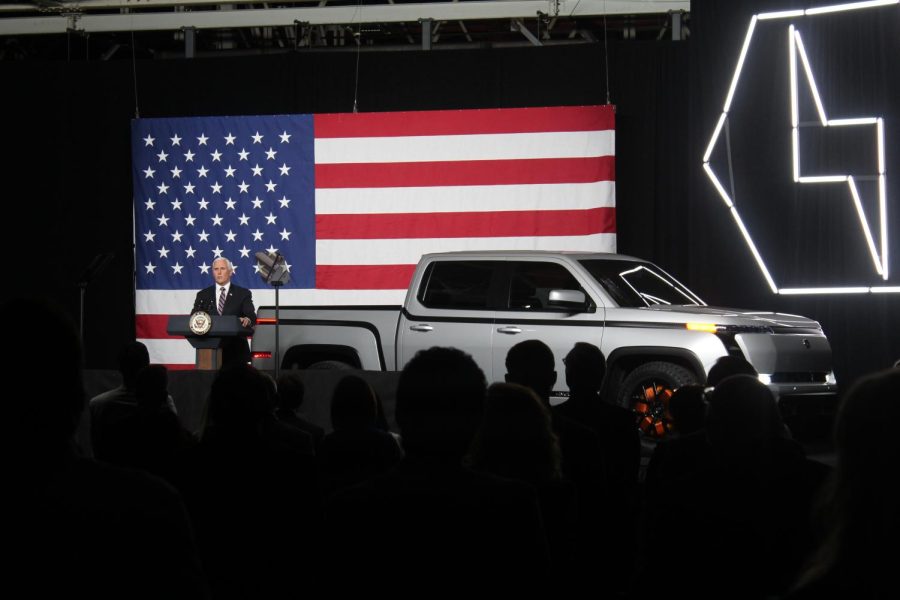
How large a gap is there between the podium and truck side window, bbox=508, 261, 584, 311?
253cm

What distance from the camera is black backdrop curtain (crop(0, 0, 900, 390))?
1320 centimetres

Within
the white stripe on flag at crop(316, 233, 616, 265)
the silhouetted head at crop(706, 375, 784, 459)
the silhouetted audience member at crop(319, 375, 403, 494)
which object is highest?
the white stripe on flag at crop(316, 233, 616, 265)

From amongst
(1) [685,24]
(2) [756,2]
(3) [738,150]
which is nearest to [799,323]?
(3) [738,150]

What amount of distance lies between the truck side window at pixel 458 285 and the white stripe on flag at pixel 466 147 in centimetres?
371

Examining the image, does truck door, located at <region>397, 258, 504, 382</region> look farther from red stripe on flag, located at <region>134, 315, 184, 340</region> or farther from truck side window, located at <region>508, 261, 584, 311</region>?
red stripe on flag, located at <region>134, 315, 184, 340</region>

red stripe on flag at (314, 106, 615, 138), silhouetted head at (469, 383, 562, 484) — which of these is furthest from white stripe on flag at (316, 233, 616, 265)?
silhouetted head at (469, 383, 562, 484)

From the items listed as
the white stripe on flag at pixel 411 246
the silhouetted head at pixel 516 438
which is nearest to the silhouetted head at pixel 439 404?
the silhouetted head at pixel 516 438

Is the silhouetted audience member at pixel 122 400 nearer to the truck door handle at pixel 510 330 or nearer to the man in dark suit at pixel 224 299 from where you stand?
the truck door handle at pixel 510 330

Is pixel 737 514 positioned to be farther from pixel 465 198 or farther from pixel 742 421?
pixel 465 198

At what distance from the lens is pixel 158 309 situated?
14.8m

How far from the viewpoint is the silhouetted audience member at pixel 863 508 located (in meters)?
1.42

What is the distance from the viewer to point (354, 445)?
4.00 meters

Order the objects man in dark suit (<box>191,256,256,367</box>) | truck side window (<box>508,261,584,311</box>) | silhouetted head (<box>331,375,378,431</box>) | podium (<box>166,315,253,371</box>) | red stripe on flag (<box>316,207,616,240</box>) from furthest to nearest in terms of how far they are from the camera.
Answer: red stripe on flag (<box>316,207,616,240</box>) < man in dark suit (<box>191,256,256,367</box>) < podium (<box>166,315,253,371</box>) < truck side window (<box>508,261,584,311</box>) < silhouetted head (<box>331,375,378,431</box>)

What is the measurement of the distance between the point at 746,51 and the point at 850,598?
12.5m
